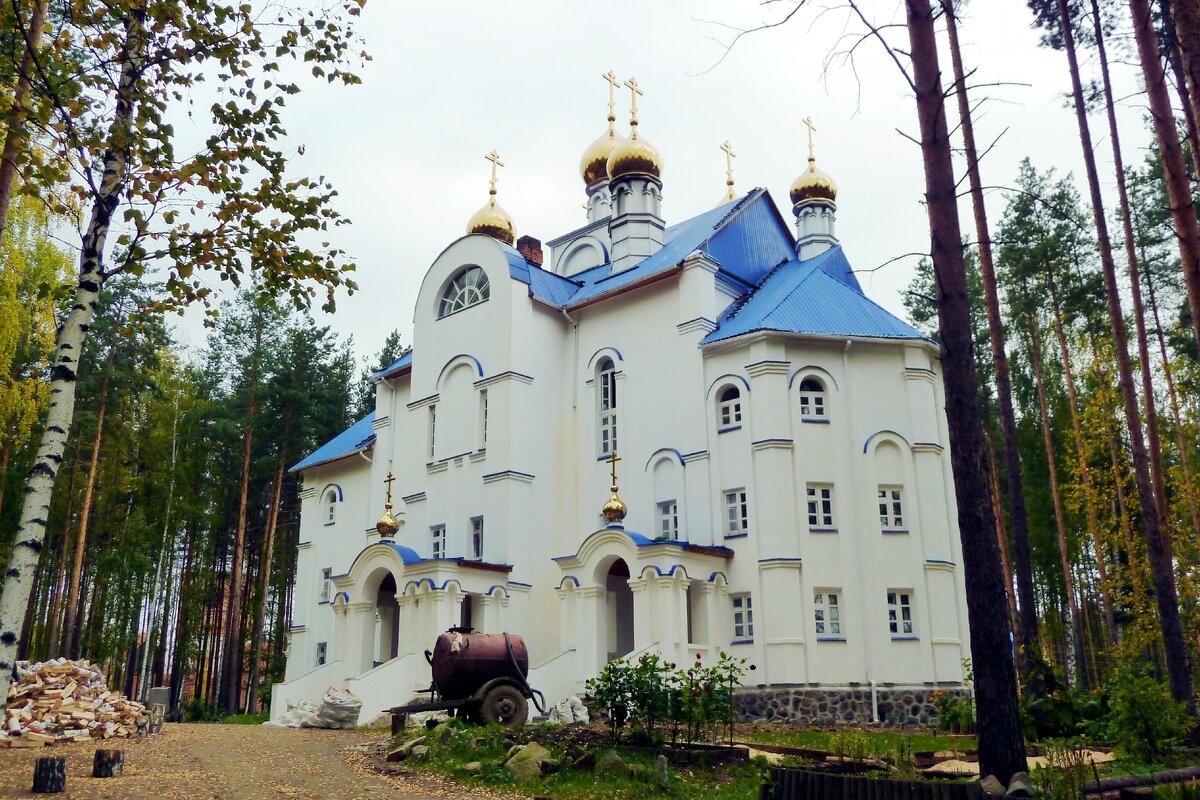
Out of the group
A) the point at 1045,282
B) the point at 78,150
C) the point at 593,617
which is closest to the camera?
the point at 78,150

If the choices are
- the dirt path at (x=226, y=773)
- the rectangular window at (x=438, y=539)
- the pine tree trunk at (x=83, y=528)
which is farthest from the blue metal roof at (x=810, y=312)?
the pine tree trunk at (x=83, y=528)

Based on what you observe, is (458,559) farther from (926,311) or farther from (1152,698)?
(926,311)

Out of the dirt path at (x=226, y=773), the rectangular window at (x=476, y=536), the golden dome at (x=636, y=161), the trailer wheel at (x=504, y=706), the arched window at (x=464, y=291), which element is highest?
the golden dome at (x=636, y=161)

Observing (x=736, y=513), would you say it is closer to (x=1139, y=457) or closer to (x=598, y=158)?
(x=1139, y=457)

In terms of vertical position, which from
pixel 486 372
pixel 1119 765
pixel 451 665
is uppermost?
pixel 486 372

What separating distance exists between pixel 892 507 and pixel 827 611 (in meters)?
2.37

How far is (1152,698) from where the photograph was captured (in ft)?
32.1

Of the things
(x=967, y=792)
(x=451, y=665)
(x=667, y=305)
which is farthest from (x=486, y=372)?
(x=967, y=792)

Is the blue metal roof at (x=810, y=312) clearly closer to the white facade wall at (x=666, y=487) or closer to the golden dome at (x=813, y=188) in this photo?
the white facade wall at (x=666, y=487)

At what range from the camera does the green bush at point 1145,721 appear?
31.7 ft

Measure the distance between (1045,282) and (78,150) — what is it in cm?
2236

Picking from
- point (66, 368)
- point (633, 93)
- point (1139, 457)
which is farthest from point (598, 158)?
point (66, 368)

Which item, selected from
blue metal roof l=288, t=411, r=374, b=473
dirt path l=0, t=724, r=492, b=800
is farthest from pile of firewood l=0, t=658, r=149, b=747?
blue metal roof l=288, t=411, r=374, b=473

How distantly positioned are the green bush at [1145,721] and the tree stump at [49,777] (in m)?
9.71
